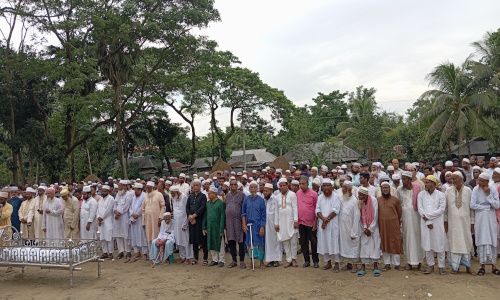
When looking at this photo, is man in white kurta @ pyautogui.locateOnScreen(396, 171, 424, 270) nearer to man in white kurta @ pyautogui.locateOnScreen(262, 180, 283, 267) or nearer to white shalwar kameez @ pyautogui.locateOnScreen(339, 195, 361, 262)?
white shalwar kameez @ pyautogui.locateOnScreen(339, 195, 361, 262)

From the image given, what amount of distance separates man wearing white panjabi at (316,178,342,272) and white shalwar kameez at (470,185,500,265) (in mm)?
2186

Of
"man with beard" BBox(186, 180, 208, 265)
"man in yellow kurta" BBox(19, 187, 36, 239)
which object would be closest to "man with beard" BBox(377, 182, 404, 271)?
"man with beard" BBox(186, 180, 208, 265)

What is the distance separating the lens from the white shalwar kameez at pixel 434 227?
653 centimetres

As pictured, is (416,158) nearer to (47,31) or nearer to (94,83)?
(94,83)

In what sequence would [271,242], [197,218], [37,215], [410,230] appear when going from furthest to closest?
1. [37,215]
2. [197,218]
3. [271,242]
4. [410,230]

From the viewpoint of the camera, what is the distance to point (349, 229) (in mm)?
7023

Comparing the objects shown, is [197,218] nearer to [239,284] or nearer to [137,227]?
[137,227]

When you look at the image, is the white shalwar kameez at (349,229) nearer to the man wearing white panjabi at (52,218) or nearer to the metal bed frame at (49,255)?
the metal bed frame at (49,255)

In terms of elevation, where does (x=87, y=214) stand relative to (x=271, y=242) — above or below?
above

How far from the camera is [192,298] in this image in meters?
6.24

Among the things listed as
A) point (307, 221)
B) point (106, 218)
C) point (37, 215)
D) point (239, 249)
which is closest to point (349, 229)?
point (307, 221)

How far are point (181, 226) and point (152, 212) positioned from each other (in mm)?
779

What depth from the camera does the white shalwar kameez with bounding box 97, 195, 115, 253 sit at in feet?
30.6

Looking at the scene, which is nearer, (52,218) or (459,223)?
(459,223)
